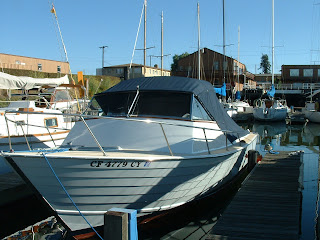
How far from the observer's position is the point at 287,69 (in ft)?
214

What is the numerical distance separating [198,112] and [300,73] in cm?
6162

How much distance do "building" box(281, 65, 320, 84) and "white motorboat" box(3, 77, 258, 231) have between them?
5927cm

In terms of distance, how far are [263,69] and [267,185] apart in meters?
118

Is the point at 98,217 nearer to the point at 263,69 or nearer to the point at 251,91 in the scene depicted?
the point at 251,91

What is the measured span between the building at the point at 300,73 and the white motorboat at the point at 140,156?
194 feet

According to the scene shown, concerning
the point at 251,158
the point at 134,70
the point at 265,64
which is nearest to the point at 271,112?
the point at 251,158

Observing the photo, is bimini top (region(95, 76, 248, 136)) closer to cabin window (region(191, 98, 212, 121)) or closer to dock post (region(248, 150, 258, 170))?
cabin window (region(191, 98, 212, 121))

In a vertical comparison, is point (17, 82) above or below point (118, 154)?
above

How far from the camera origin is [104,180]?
22.0 ft

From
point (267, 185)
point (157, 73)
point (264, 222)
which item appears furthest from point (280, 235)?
point (157, 73)

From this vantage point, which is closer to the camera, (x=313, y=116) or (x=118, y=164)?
(x=118, y=164)

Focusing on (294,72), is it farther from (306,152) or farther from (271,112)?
(306,152)

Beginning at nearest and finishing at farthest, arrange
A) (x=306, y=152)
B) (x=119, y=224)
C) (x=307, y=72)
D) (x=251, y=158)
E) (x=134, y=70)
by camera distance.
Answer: (x=119, y=224)
(x=251, y=158)
(x=306, y=152)
(x=134, y=70)
(x=307, y=72)

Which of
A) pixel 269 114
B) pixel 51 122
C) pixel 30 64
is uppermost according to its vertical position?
pixel 30 64
